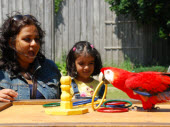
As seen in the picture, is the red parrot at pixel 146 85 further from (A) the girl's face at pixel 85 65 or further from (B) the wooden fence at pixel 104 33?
(B) the wooden fence at pixel 104 33

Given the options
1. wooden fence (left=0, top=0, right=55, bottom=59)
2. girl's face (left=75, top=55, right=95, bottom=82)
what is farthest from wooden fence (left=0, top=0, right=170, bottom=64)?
girl's face (left=75, top=55, right=95, bottom=82)

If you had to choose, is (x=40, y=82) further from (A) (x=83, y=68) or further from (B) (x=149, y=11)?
(B) (x=149, y=11)

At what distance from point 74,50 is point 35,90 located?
0.60m

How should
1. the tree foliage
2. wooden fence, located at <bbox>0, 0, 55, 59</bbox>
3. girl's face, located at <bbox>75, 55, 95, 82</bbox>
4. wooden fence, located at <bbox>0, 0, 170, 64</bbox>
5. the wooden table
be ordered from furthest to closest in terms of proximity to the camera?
wooden fence, located at <bbox>0, 0, 170, 64</bbox>, the tree foliage, wooden fence, located at <bbox>0, 0, 55, 59</bbox>, girl's face, located at <bbox>75, 55, 95, 82</bbox>, the wooden table

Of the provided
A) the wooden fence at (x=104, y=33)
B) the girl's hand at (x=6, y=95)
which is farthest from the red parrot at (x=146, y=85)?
the wooden fence at (x=104, y=33)

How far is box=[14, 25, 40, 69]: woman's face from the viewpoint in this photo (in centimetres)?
213

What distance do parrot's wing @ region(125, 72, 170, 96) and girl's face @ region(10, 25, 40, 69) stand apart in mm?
974

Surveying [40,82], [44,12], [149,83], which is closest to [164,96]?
[149,83]

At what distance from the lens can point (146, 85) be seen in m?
1.38

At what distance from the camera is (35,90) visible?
2166mm

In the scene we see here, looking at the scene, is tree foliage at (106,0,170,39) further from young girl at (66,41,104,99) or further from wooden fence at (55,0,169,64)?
young girl at (66,41,104,99)

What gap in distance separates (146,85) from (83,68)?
114cm

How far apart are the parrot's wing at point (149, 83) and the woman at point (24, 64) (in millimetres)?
956

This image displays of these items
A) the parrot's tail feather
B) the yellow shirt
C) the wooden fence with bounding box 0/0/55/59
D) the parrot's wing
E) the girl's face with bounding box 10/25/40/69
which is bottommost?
the yellow shirt
